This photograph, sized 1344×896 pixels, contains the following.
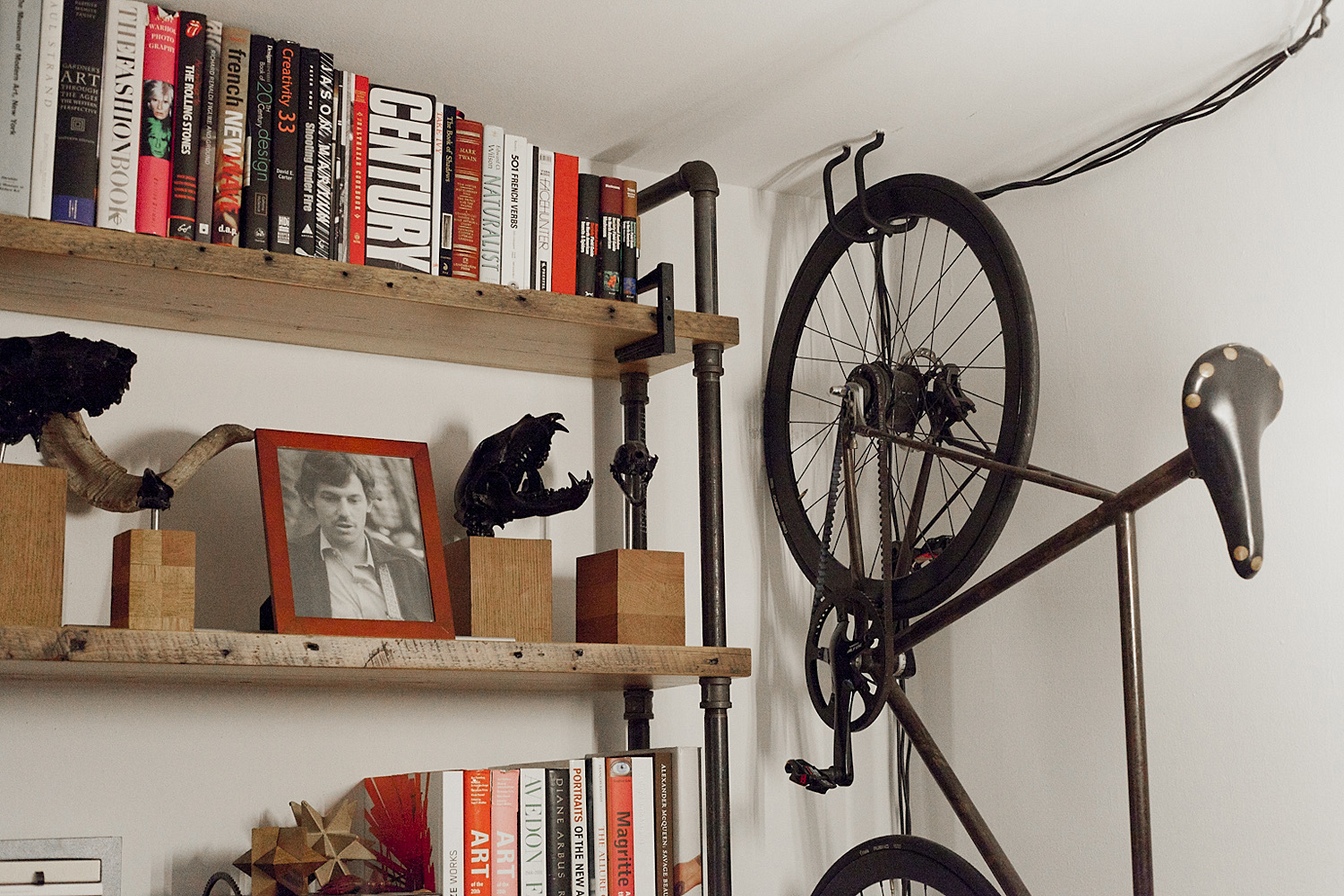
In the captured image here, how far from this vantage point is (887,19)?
1.64 metres

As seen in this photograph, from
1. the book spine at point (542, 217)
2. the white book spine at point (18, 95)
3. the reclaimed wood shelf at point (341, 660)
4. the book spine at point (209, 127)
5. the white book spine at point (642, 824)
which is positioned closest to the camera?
the reclaimed wood shelf at point (341, 660)

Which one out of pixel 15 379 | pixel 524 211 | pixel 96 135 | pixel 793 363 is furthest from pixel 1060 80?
pixel 15 379

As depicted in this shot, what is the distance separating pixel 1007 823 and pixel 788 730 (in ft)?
1.20

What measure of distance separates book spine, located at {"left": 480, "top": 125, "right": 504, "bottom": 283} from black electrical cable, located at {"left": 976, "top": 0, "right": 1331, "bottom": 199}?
0.82 metres

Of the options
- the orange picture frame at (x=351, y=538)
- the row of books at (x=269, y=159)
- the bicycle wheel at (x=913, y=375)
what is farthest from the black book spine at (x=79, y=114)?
the bicycle wheel at (x=913, y=375)

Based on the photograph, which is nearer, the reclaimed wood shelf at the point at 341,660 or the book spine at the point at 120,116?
the reclaimed wood shelf at the point at 341,660

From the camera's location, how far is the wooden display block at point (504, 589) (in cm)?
162

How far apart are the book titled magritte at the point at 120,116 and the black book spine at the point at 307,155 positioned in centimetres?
19

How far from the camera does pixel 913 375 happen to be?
1.86 m

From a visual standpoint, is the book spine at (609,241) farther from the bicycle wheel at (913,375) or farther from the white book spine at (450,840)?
the white book spine at (450,840)

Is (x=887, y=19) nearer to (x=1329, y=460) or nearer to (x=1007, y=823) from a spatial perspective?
(x=1329, y=460)

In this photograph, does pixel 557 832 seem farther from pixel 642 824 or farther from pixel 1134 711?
pixel 1134 711

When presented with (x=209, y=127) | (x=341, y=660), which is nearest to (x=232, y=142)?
(x=209, y=127)

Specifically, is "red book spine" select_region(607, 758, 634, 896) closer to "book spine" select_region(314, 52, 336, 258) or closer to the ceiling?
"book spine" select_region(314, 52, 336, 258)
